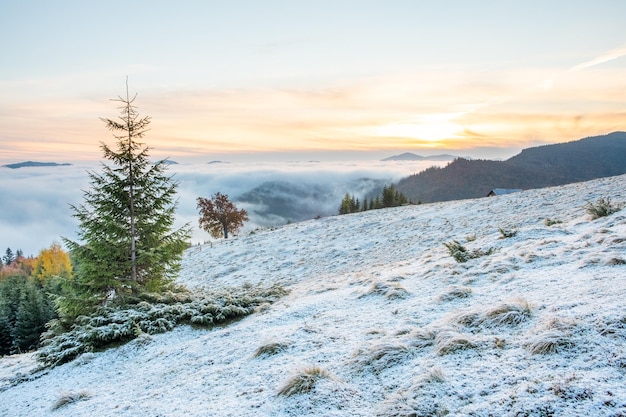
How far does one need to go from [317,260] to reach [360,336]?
1385 cm

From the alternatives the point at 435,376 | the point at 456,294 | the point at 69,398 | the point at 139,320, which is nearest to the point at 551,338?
the point at 435,376

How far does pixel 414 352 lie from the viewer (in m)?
5.77

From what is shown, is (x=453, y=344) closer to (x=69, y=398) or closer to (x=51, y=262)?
(x=69, y=398)

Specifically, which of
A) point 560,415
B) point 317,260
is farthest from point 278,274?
point 560,415

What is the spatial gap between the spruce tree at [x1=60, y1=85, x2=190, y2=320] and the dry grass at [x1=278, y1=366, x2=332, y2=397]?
9807mm

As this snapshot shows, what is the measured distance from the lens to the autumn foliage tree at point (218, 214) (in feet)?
164

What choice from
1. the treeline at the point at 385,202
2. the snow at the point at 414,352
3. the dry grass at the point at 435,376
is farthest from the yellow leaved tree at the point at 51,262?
the dry grass at the point at 435,376

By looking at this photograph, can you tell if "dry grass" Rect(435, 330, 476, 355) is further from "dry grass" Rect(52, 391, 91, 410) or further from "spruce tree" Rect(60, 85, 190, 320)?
"spruce tree" Rect(60, 85, 190, 320)

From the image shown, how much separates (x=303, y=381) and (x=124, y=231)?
1112cm

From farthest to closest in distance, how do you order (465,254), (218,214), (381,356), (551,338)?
(218,214), (465,254), (381,356), (551,338)

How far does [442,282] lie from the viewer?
9.78 meters

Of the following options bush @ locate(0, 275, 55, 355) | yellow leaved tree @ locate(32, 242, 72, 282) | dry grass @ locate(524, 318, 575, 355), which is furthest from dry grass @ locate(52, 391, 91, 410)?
yellow leaved tree @ locate(32, 242, 72, 282)

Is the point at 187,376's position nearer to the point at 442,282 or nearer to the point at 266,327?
the point at 266,327

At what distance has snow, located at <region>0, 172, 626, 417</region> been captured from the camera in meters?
4.29
